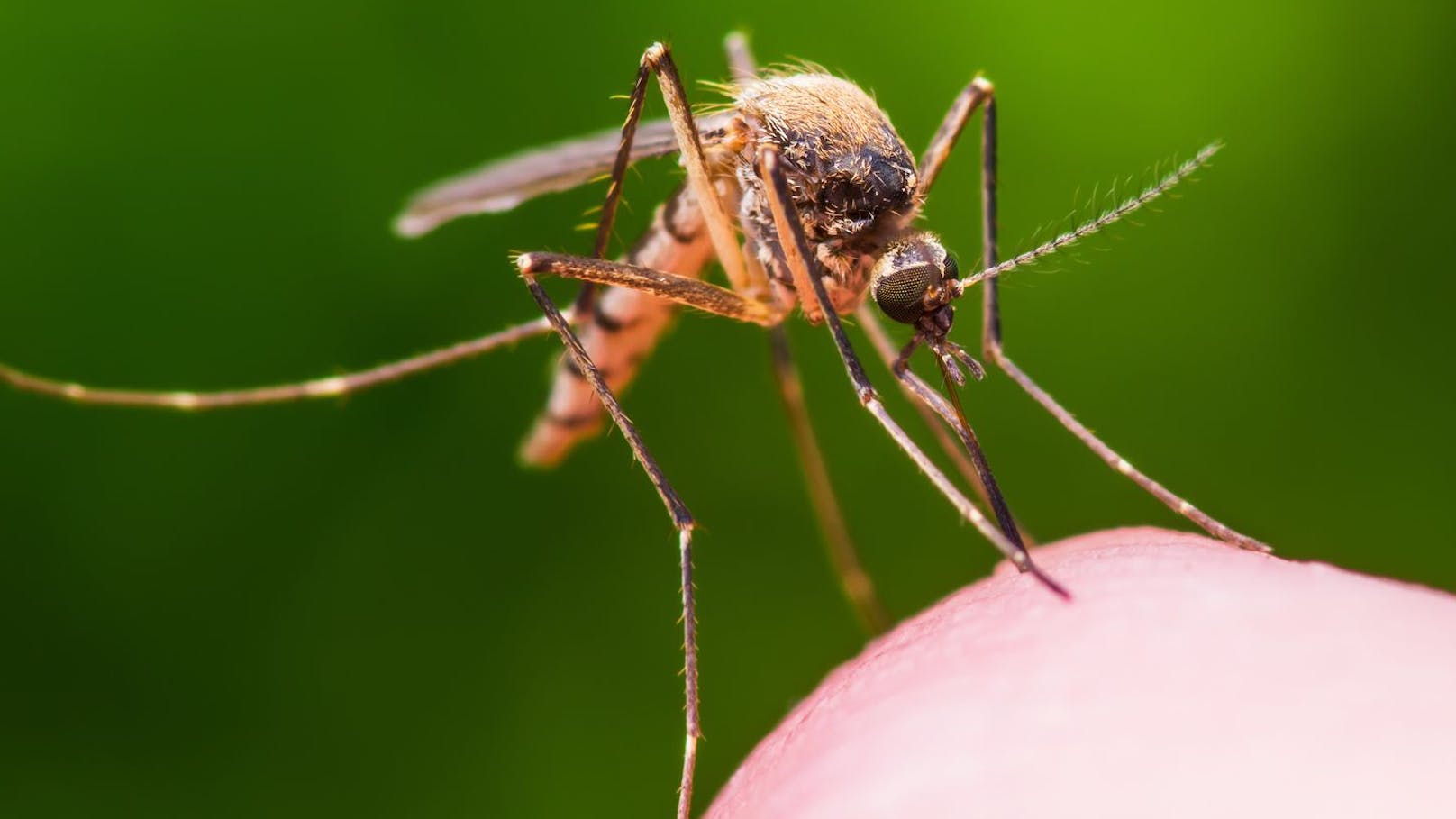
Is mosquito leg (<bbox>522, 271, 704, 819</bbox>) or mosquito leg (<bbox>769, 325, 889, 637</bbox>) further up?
mosquito leg (<bbox>522, 271, 704, 819</bbox>)

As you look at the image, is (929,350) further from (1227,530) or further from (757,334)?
(757,334)

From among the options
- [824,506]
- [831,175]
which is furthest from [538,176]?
[824,506]

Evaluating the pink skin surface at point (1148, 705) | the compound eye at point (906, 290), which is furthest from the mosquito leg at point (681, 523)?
the pink skin surface at point (1148, 705)

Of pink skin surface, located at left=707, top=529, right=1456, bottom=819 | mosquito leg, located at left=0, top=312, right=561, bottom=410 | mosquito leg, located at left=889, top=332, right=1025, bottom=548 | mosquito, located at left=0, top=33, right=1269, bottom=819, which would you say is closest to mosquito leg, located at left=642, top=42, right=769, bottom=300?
mosquito, located at left=0, top=33, right=1269, bottom=819

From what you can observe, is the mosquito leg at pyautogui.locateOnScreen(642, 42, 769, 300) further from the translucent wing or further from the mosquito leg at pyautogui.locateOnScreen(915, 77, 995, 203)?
the mosquito leg at pyautogui.locateOnScreen(915, 77, 995, 203)

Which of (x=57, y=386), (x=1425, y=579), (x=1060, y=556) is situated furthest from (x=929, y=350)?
(x=57, y=386)

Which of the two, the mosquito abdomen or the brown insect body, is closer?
the brown insect body

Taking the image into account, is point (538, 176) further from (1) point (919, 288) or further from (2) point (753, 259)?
(1) point (919, 288)
